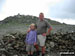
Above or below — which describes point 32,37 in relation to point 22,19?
above

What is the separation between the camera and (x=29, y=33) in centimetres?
1030

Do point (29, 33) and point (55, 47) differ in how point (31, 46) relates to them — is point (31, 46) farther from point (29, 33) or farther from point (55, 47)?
point (55, 47)

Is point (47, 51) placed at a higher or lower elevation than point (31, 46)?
lower

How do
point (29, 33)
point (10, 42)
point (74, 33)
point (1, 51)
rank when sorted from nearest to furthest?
point (29, 33) < point (1, 51) < point (10, 42) < point (74, 33)

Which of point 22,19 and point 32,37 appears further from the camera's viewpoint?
point 22,19

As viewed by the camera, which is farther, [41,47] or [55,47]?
[55,47]

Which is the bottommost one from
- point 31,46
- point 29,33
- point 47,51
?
point 47,51

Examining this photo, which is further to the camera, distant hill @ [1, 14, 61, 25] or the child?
distant hill @ [1, 14, 61, 25]

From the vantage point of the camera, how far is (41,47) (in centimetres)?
1075

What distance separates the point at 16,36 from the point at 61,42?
9.59ft

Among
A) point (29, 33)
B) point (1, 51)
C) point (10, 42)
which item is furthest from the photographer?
point (10, 42)

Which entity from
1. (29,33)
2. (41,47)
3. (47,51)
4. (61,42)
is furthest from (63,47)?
(29,33)

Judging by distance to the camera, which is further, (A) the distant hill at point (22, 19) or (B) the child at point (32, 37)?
(A) the distant hill at point (22, 19)

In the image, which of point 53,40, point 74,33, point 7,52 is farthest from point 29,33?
point 74,33
